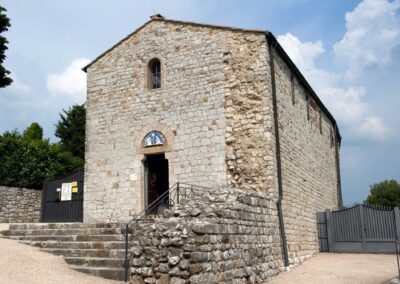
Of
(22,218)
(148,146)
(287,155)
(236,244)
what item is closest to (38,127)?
(22,218)

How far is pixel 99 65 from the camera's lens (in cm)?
1569

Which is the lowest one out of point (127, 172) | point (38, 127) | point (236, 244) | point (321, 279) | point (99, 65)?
point (321, 279)

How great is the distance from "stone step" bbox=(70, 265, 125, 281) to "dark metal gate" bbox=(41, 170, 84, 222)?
6.62 meters

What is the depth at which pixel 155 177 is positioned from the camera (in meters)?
14.5

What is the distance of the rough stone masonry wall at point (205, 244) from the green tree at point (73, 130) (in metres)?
22.3

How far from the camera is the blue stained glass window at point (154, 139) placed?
14.0 metres

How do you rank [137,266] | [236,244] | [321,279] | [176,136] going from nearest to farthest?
[137,266] < [236,244] < [321,279] < [176,136]

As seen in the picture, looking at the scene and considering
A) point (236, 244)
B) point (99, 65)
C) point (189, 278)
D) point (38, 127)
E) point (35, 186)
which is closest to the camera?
point (189, 278)

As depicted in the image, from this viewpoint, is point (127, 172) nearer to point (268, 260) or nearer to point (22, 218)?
point (268, 260)

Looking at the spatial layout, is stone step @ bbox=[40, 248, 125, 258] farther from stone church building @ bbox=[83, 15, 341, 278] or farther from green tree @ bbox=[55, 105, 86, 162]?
green tree @ bbox=[55, 105, 86, 162]

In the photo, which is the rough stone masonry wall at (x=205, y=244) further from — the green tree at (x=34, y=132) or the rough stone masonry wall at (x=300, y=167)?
the green tree at (x=34, y=132)

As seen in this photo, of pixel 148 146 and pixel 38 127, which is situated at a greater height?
pixel 38 127

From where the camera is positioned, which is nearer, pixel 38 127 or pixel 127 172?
pixel 127 172

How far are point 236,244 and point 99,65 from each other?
8931mm
